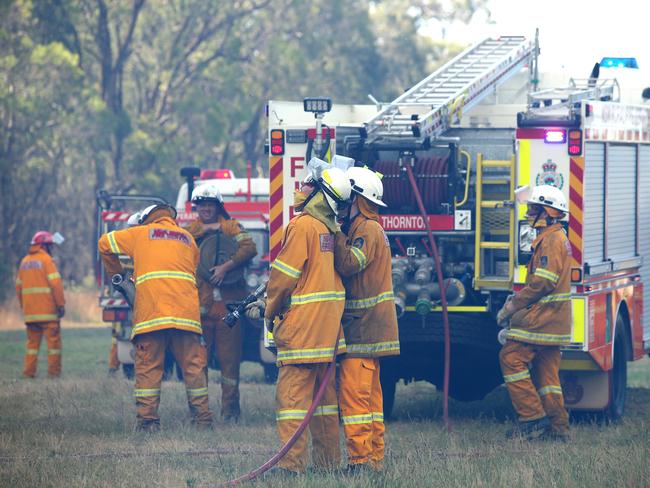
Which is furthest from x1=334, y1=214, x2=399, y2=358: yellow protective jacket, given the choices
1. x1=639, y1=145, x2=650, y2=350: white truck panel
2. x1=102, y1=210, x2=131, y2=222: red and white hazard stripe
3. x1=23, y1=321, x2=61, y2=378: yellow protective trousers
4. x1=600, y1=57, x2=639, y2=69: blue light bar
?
x1=23, y1=321, x2=61, y2=378: yellow protective trousers

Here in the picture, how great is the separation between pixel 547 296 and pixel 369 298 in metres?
1.81

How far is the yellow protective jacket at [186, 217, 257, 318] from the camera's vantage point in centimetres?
1078

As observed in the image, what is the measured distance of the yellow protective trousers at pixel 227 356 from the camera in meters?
10.8

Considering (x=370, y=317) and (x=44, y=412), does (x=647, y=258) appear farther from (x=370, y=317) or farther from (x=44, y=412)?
(x=44, y=412)

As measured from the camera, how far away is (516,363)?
9305mm

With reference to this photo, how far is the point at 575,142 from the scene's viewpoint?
9.44 metres

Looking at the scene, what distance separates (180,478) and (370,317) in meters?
1.48

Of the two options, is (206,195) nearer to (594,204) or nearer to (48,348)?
(594,204)

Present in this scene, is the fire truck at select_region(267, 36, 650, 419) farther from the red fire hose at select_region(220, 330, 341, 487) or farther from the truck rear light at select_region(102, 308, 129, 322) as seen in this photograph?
the truck rear light at select_region(102, 308, 129, 322)

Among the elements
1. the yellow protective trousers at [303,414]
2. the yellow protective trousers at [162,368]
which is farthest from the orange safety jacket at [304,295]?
the yellow protective trousers at [162,368]

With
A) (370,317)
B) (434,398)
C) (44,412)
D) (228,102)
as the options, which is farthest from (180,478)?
(228,102)

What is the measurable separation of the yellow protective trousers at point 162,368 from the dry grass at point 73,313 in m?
12.7

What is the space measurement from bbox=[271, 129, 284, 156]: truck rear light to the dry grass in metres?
13.1

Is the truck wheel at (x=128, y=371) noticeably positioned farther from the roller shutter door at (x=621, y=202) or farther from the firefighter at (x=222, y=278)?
the roller shutter door at (x=621, y=202)
